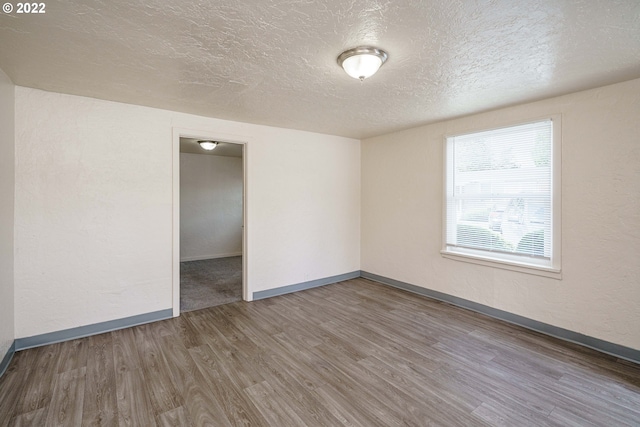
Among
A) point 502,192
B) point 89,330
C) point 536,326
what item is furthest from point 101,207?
point 536,326

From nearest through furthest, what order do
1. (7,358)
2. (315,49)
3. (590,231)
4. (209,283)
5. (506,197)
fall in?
(315,49), (7,358), (590,231), (506,197), (209,283)

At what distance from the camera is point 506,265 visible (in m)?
3.46

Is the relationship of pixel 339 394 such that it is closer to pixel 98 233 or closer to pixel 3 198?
pixel 98 233

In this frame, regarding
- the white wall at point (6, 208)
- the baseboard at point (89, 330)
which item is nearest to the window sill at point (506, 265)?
the baseboard at point (89, 330)

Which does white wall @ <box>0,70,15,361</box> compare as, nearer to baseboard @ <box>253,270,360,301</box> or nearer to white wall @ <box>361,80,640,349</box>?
baseboard @ <box>253,270,360,301</box>

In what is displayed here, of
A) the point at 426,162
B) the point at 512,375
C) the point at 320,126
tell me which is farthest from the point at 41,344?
the point at 426,162

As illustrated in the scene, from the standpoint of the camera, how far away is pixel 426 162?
14.2 feet

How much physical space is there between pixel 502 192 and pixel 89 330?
4.80 metres

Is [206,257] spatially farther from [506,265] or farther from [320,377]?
[506,265]

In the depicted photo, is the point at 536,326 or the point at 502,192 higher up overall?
the point at 502,192

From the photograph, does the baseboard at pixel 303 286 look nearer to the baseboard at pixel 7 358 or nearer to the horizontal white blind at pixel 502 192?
the horizontal white blind at pixel 502 192

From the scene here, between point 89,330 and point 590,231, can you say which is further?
point 89,330

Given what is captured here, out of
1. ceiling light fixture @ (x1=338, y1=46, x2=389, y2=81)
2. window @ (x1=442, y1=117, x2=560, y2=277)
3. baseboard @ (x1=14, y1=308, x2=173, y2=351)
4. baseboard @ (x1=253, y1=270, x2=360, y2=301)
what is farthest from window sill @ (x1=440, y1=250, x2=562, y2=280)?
baseboard @ (x1=14, y1=308, x2=173, y2=351)

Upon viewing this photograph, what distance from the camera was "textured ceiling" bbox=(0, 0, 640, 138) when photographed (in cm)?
168
